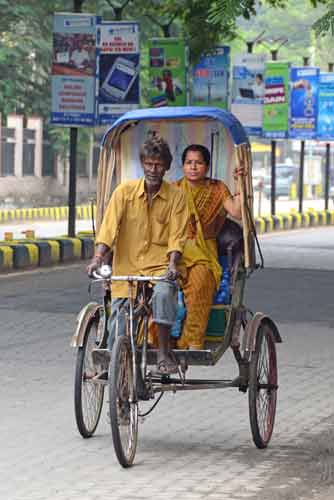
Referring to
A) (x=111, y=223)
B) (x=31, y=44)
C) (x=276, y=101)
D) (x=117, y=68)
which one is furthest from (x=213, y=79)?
(x=111, y=223)

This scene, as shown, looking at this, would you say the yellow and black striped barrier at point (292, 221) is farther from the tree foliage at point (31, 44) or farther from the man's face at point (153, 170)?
the man's face at point (153, 170)

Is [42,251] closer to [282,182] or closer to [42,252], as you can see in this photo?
[42,252]

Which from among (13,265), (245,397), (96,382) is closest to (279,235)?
(13,265)

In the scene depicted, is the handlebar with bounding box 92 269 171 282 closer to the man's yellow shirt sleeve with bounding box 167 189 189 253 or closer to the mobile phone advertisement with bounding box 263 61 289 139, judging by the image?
the man's yellow shirt sleeve with bounding box 167 189 189 253

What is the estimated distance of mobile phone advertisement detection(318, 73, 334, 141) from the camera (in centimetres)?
3672

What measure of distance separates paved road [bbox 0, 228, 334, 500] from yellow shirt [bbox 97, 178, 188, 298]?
36.8 inches

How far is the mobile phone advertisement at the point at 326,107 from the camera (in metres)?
36.7

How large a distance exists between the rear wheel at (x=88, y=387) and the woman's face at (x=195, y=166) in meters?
0.96

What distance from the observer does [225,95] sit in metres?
29.3

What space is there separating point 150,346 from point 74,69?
50.1 feet

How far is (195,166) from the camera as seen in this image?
8.56 metres

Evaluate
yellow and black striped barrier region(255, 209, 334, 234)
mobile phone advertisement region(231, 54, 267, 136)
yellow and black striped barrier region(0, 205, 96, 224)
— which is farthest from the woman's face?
yellow and black striped barrier region(0, 205, 96, 224)

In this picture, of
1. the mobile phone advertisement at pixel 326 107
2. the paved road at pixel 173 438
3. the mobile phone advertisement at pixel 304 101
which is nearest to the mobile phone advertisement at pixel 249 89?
the mobile phone advertisement at pixel 304 101

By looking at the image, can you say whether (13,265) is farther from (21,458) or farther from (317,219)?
(317,219)
